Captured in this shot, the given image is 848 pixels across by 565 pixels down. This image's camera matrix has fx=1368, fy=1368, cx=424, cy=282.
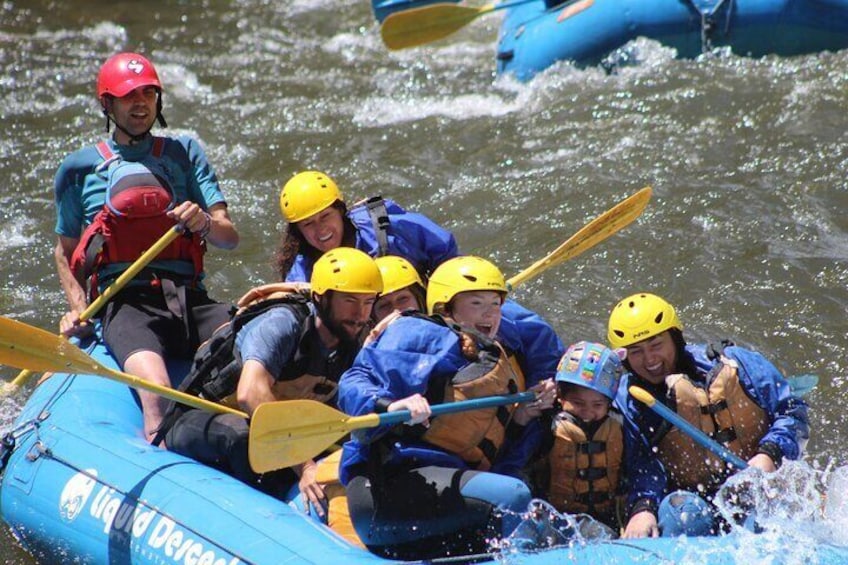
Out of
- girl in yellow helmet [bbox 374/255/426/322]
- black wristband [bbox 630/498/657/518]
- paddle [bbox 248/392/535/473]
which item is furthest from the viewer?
girl in yellow helmet [bbox 374/255/426/322]

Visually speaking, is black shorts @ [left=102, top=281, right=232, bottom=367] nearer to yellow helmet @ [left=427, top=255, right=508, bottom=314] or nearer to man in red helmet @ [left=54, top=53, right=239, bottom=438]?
man in red helmet @ [left=54, top=53, right=239, bottom=438]

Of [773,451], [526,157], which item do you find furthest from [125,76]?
[526,157]

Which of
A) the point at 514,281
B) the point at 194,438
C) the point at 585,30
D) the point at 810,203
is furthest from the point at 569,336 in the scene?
the point at 585,30

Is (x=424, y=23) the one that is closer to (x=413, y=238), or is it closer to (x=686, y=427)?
(x=413, y=238)

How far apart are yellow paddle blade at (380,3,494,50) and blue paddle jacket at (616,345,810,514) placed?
506cm

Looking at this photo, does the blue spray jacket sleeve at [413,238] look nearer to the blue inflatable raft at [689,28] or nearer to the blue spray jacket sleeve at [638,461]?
the blue spray jacket sleeve at [638,461]

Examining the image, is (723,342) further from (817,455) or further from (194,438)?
(194,438)

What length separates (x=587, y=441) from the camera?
417cm

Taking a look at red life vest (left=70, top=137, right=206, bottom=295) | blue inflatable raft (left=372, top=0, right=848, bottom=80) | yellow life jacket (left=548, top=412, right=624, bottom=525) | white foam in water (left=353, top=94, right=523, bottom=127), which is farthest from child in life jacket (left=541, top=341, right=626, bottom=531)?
blue inflatable raft (left=372, top=0, right=848, bottom=80)

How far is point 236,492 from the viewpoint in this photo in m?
4.18

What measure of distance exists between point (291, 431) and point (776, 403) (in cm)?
158

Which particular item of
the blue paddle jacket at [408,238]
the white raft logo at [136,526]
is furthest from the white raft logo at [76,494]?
the blue paddle jacket at [408,238]

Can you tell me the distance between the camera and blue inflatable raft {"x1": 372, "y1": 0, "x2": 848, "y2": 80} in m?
8.55

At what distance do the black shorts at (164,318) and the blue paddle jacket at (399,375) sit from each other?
3.93 ft
